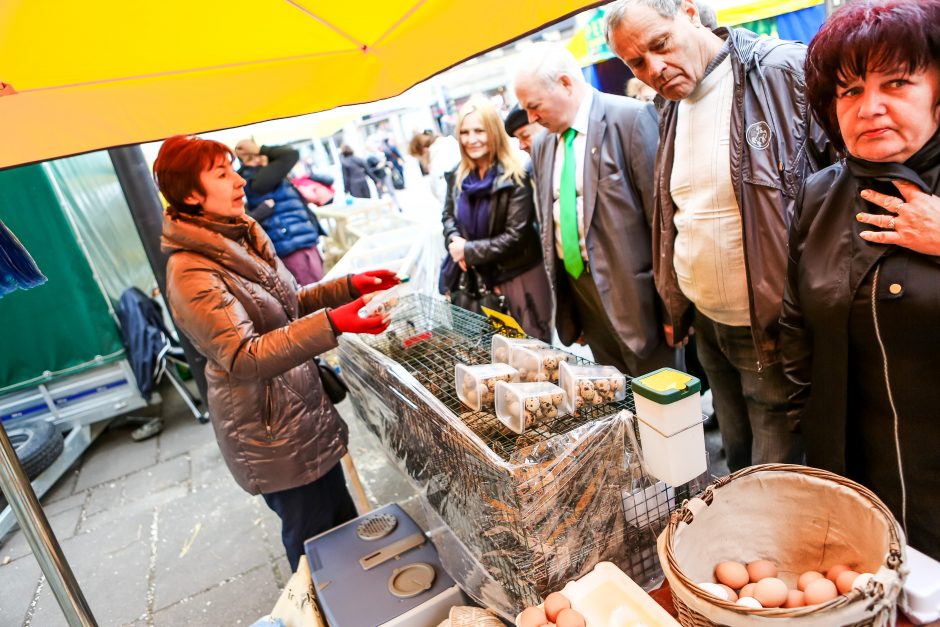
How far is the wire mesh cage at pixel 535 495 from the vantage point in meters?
1.24

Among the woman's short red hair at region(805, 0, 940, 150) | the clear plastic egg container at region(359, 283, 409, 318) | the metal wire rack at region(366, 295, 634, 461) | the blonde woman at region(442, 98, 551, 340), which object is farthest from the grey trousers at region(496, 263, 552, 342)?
the woman's short red hair at region(805, 0, 940, 150)

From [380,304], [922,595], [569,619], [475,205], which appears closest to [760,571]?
[922,595]

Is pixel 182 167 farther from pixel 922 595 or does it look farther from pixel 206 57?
pixel 922 595

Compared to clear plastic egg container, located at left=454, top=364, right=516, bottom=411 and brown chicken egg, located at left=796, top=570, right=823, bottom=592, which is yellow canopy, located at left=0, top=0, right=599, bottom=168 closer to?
clear plastic egg container, located at left=454, top=364, right=516, bottom=411

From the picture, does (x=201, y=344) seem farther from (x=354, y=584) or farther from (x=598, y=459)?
(x=598, y=459)

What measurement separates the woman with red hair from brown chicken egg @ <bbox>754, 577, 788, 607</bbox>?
122 cm

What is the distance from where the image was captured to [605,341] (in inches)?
113

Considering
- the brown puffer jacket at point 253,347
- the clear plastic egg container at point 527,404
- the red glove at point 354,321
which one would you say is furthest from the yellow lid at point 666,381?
the brown puffer jacket at point 253,347

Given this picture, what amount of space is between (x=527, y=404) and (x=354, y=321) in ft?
2.34

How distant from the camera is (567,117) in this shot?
2484 mm

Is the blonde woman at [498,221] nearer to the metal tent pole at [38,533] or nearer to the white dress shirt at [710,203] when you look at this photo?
the white dress shirt at [710,203]

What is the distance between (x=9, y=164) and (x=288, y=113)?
0.73 m

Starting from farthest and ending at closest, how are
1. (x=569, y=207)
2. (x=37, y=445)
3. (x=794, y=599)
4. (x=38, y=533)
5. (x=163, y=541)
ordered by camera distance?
(x=37, y=445), (x=163, y=541), (x=569, y=207), (x=38, y=533), (x=794, y=599)

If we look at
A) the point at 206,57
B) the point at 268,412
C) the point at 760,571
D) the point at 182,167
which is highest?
the point at 206,57
